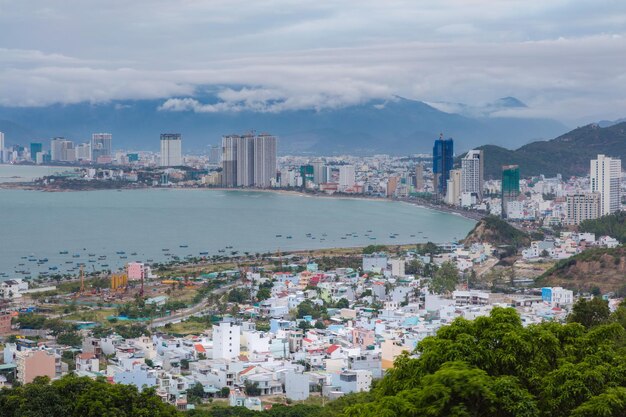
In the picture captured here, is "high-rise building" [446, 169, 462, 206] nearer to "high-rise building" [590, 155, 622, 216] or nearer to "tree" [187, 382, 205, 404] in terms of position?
"high-rise building" [590, 155, 622, 216]

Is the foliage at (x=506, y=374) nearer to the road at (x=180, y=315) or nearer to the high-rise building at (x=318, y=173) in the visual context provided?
the road at (x=180, y=315)

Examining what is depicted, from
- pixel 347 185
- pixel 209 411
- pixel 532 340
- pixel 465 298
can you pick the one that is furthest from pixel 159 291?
pixel 347 185

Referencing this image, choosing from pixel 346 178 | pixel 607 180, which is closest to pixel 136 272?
pixel 607 180

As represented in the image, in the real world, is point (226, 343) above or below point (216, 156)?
below

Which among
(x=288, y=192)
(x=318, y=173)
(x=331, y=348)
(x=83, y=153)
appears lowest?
(x=331, y=348)

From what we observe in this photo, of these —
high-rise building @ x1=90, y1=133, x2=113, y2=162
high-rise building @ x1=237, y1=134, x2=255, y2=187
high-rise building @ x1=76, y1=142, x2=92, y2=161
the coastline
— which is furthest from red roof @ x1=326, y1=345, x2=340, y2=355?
high-rise building @ x1=76, y1=142, x2=92, y2=161

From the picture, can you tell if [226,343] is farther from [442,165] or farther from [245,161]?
[245,161]

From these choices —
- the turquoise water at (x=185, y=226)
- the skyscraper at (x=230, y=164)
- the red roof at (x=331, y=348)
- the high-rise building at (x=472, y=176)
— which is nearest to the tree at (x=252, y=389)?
the red roof at (x=331, y=348)
